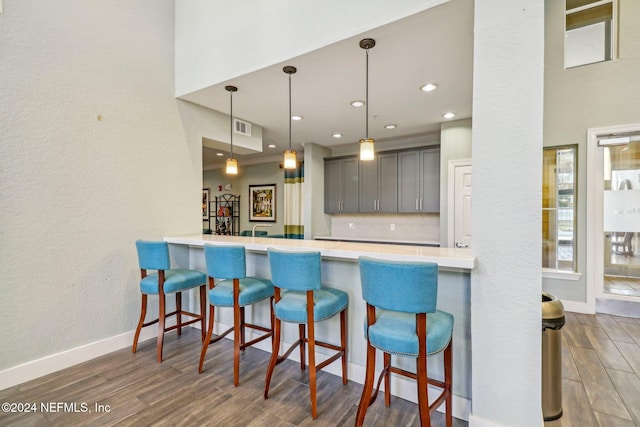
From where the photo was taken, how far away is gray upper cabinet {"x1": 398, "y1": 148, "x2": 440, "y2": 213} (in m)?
4.63

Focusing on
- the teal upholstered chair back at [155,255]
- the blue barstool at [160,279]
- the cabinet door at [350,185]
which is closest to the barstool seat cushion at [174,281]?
the blue barstool at [160,279]

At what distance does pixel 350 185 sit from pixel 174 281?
12.0 ft

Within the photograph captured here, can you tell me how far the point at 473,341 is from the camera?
164 cm

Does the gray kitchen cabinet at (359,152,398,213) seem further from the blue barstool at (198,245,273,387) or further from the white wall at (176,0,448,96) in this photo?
the blue barstool at (198,245,273,387)

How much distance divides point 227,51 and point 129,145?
1314 millimetres

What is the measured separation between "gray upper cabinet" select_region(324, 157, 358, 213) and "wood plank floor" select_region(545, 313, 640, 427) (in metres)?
3.50

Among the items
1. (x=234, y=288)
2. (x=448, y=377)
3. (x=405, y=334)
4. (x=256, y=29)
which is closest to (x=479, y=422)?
(x=448, y=377)

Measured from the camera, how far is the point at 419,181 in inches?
188

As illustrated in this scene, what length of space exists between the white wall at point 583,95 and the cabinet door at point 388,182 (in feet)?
6.97

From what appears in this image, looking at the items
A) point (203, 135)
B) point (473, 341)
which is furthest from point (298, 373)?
point (203, 135)

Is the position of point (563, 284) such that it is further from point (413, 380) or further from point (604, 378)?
point (413, 380)

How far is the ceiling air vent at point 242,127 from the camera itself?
153 inches

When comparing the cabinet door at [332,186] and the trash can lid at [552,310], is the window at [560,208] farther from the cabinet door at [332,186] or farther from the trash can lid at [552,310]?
the cabinet door at [332,186]

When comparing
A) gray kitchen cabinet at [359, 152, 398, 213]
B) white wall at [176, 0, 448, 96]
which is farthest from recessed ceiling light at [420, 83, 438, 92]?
gray kitchen cabinet at [359, 152, 398, 213]
